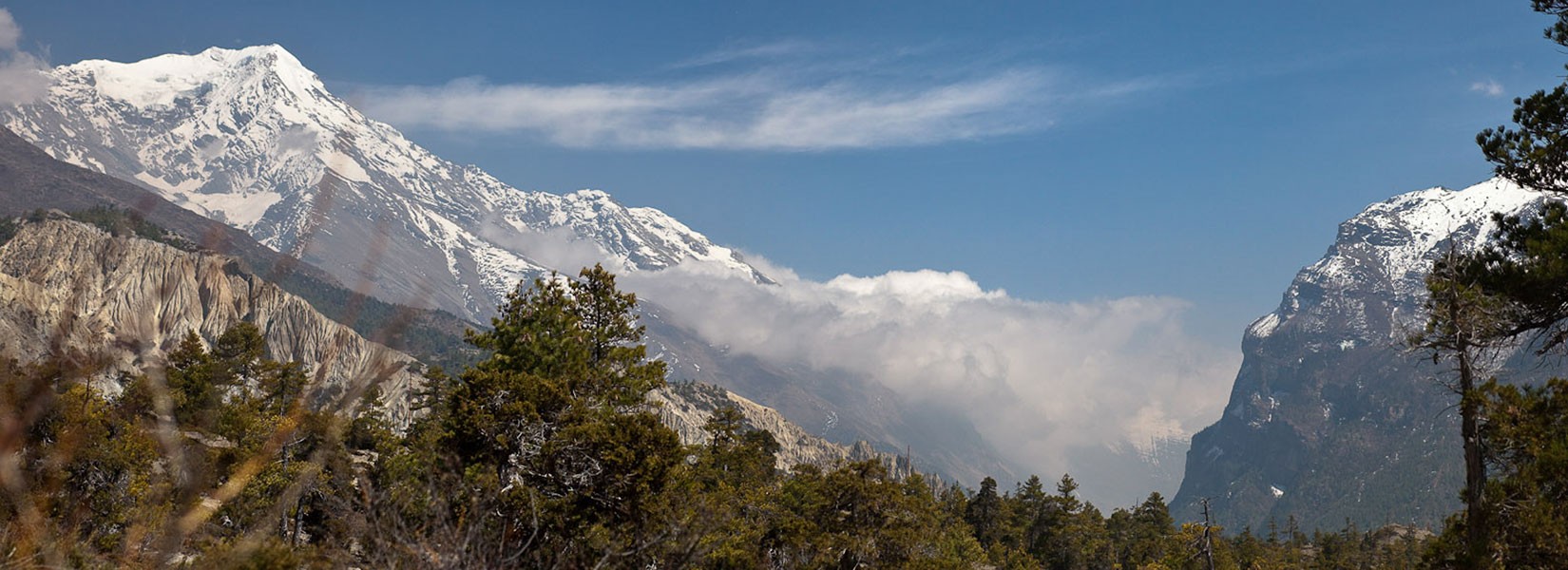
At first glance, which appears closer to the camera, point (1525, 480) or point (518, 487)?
point (1525, 480)

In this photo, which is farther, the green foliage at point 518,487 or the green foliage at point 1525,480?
the green foliage at point 1525,480

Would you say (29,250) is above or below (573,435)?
above

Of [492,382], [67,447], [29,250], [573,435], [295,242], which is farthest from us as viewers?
[29,250]

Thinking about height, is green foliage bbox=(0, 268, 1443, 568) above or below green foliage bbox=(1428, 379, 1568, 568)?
below

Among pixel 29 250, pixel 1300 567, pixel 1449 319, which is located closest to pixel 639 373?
pixel 1449 319

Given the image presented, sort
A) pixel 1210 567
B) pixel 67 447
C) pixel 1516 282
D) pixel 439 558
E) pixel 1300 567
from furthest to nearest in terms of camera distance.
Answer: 1. pixel 1300 567
2. pixel 1210 567
3. pixel 1516 282
4. pixel 439 558
5. pixel 67 447

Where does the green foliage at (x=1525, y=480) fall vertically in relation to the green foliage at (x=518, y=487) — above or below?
above

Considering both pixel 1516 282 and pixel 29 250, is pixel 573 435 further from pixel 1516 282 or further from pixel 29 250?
pixel 29 250

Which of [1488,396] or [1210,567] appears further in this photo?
[1210,567]

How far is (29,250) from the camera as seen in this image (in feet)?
543

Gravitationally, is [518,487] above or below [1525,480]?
below

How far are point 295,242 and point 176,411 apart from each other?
2471 inches

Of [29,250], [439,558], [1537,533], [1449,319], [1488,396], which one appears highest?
[29,250]

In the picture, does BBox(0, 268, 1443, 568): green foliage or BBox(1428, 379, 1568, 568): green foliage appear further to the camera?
BBox(1428, 379, 1568, 568): green foliage
